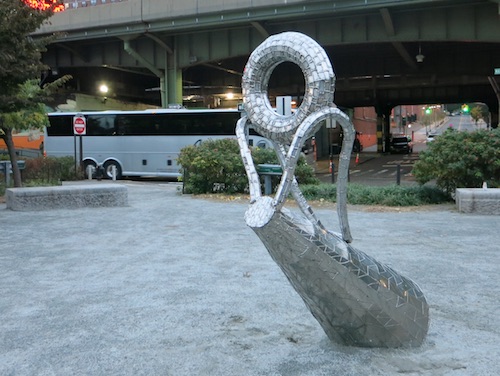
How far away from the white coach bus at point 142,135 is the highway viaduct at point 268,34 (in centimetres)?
507

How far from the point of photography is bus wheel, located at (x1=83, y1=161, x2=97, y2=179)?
26291mm

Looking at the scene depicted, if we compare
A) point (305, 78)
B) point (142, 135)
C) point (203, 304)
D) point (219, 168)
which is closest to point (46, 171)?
point (142, 135)

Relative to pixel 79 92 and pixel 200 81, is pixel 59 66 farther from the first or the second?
pixel 200 81

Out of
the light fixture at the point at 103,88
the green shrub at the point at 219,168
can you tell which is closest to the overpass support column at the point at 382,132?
the light fixture at the point at 103,88

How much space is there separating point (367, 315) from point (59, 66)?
124 feet

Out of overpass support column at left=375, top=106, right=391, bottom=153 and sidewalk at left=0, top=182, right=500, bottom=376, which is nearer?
sidewalk at left=0, top=182, right=500, bottom=376

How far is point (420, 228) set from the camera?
35.2 feet

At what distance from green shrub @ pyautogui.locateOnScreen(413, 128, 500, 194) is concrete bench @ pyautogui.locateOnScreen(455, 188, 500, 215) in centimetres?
143

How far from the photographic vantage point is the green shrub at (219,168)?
16.8m

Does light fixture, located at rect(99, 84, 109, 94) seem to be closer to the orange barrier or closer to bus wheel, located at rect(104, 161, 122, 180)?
the orange barrier

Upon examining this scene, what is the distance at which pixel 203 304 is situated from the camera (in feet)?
18.8

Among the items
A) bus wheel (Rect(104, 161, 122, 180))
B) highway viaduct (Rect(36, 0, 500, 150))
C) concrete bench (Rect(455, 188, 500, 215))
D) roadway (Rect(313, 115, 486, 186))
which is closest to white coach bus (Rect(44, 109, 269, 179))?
bus wheel (Rect(104, 161, 122, 180))

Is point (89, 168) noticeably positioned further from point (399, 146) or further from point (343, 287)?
point (399, 146)

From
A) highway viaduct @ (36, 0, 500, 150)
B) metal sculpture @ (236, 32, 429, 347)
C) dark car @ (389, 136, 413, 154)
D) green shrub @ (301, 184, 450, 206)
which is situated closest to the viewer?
metal sculpture @ (236, 32, 429, 347)
